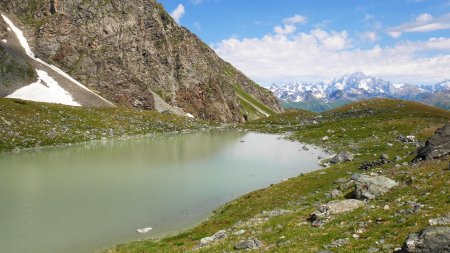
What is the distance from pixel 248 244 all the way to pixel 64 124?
349ft

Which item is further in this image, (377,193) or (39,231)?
(39,231)

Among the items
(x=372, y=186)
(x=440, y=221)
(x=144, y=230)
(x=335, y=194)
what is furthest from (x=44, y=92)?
(x=440, y=221)

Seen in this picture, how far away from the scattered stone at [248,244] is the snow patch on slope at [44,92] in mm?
139348

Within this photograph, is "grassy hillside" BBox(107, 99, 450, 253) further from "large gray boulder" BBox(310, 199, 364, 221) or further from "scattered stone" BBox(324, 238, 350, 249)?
"large gray boulder" BBox(310, 199, 364, 221)

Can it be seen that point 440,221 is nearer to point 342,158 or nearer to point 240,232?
point 240,232

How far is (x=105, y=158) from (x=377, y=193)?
63100 mm

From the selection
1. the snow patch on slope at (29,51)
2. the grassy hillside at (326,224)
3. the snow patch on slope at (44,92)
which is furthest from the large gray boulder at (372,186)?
the snow patch on slope at (29,51)

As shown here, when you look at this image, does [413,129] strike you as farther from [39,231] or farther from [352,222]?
[39,231]

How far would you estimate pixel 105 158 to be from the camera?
264 ft

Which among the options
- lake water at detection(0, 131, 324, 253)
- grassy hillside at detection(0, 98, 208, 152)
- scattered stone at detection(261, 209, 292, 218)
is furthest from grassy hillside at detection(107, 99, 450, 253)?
grassy hillside at detection(0, 98, 208, 152)

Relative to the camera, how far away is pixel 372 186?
32.2 meters

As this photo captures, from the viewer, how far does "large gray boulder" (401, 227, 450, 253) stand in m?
15.6

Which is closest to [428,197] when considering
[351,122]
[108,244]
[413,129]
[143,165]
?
[108,244]

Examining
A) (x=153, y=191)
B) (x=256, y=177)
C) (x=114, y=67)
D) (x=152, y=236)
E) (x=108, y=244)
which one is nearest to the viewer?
(x=108, y=244)
